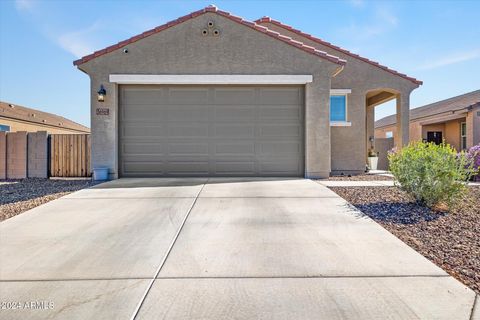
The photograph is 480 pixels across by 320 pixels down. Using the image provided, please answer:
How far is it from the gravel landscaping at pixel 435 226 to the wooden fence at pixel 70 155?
8.01 m

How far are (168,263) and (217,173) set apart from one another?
5999 mm

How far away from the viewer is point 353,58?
10.7m

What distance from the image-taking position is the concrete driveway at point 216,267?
240cm

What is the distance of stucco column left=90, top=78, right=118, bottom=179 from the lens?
8688mm

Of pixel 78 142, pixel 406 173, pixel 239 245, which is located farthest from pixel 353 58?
pixel 78 142

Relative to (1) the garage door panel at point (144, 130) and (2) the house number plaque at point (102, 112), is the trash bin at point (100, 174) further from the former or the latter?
(2) the house number plaque at point (102, 112)

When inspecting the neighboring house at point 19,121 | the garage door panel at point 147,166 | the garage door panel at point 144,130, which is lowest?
the garage door panel at point 147,166

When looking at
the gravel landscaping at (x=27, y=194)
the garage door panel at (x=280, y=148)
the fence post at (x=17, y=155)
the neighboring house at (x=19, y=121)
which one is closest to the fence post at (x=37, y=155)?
the fence post at (x=17, y=155)

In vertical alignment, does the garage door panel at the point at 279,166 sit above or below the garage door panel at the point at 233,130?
below

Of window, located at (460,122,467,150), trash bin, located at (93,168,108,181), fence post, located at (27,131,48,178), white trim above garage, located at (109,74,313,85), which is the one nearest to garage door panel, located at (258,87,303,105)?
white trim above garage, located at (109,74,313,85)

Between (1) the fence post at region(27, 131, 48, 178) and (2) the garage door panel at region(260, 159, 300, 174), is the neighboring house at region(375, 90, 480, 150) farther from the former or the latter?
(1) the fence post at region(27, 131, 48, 178)

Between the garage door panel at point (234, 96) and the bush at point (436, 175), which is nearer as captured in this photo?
the bush at point (436, 175)

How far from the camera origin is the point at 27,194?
685cm

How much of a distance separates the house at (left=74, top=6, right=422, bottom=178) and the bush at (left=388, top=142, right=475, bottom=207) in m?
3.45
